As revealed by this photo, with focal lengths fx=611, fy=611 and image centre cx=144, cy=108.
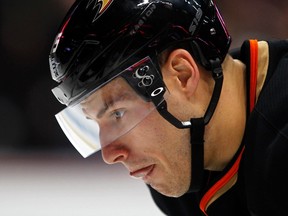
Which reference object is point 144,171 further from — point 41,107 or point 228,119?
point 41,107

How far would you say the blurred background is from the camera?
1.98 meters

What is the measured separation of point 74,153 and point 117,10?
1.22 meters

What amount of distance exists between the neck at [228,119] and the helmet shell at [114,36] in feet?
0.29

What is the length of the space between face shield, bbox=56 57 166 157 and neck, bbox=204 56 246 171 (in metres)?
0.12

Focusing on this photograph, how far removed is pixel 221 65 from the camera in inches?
42.6

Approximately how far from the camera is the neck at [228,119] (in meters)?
1.08

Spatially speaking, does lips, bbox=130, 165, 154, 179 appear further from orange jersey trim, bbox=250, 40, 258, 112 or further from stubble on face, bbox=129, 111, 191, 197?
orange jersey trim, bbox=250, 40, 258, 112

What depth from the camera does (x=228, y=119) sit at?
109 centimetres

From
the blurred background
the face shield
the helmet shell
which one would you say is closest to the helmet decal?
the helmet shell

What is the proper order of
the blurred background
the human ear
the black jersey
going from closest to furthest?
the black jersey < the human ear < the blurred background

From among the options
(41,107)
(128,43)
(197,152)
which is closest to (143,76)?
(128,43)

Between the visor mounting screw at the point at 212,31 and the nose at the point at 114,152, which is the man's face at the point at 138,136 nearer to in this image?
the nose at the point at 114,152

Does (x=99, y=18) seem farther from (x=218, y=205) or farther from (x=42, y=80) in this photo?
(x=42, y=80)

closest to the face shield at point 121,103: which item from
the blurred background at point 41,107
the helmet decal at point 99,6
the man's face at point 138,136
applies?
the man's face at point 138,136
